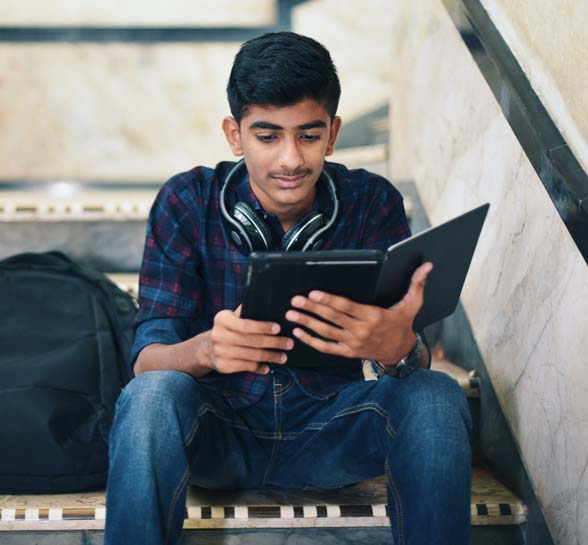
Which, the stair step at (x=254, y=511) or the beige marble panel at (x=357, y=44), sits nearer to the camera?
the stair step at (x=254, y=511)

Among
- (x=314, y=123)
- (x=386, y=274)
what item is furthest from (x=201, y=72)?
(x=386, y=274)

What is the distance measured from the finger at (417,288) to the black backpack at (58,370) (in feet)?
2.21

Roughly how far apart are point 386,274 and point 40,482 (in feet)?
2.62

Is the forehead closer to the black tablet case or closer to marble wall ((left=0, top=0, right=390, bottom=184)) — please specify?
the black tablet case

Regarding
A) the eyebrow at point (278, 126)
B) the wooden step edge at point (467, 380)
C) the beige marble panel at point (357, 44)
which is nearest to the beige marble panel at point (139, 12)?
the beige marble panel at point (357, 44)

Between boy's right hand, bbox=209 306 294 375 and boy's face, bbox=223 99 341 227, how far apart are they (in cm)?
28

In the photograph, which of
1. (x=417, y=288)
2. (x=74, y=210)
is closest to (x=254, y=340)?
(x=417, y=288)

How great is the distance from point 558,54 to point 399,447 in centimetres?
71

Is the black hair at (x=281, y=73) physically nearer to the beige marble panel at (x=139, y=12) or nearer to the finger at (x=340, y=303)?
the finger at (x=340, y=303)

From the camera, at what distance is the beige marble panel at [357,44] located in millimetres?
3129

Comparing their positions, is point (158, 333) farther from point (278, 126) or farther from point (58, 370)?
point (278, 126)

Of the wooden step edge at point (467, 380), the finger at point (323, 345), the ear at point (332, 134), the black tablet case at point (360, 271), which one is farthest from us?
the wooden step edge at point (467, 380)

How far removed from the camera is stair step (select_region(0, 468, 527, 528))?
1515mm

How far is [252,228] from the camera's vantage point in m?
1.46
